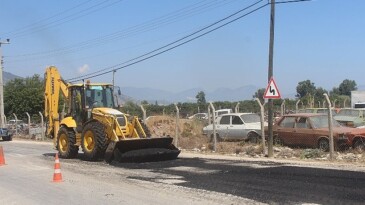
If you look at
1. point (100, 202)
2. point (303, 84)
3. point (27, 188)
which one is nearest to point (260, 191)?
point (100, 202)

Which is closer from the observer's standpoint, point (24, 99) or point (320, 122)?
point (320, 122)

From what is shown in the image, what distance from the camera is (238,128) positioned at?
22.3m

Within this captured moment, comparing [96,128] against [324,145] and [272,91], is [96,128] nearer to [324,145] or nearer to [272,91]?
[272,91]

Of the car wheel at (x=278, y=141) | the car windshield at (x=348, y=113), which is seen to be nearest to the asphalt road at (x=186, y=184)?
the car wheel at (x=278, y=141)

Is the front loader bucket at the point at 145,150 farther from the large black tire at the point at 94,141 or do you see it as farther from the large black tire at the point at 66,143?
the large black tire at the point at 66,143

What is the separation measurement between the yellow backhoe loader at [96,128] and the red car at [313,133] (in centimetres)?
475

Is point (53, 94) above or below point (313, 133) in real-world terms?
above

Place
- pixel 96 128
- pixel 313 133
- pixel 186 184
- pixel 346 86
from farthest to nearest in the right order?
pixel 346 86 < pixel 313 133 < pixel 96 128 < pixel 186 184

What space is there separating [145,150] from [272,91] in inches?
189

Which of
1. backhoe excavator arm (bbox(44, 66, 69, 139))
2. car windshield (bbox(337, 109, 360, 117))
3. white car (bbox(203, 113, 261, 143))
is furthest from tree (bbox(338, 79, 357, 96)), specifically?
backhoe excavator arm (bbox(44, 66, 69, 139))

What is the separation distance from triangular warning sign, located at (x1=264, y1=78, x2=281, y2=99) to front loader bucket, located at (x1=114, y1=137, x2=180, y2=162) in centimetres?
374

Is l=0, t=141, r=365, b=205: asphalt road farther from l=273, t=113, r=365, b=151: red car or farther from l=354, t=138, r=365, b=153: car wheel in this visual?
l=273, t=113, r=365, b=151: red car

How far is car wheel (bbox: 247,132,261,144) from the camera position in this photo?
69.4ft

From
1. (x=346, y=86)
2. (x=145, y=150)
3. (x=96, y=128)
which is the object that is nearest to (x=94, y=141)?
(x=96, y=128)
